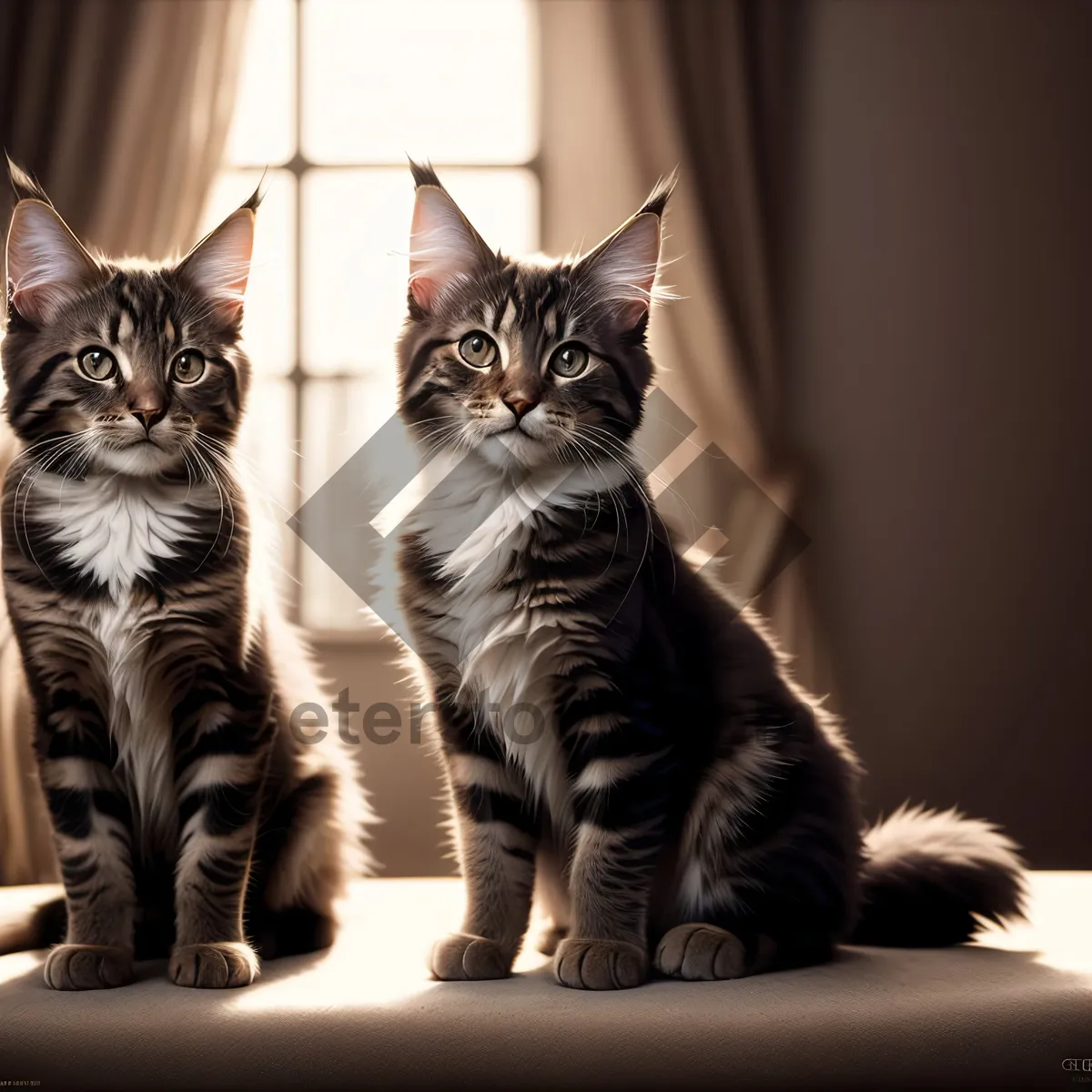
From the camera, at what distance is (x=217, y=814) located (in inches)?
44.5

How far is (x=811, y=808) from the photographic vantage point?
3.98 ft

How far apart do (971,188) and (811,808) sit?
195 centimetres

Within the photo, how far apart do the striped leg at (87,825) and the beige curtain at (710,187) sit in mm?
1660

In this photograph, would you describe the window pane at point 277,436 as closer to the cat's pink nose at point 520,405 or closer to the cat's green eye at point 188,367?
the cat's green eye at point 188,367

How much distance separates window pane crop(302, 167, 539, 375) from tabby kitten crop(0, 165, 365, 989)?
1487 mm

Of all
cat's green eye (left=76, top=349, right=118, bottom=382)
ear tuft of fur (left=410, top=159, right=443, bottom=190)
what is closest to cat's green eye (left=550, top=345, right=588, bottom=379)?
ear tuft of fur (left=410, top=159, right=443, bottom=190)

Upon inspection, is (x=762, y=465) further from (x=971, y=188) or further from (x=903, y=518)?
(x=971, y=188)

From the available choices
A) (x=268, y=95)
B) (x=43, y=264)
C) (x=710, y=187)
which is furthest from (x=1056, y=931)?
(x=268, y=95)

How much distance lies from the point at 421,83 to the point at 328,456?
0.95 metres

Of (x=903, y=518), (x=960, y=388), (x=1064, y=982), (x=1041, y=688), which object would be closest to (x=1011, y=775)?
(x=1041, y=688)

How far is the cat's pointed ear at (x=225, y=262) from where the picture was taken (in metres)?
1.16

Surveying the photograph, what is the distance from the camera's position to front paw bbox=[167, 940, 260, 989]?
42.1 inches

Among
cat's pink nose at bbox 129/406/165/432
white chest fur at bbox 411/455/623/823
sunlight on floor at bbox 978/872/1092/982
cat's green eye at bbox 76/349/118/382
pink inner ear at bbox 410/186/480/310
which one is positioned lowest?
sunlight on floor at bbox 978/872/1092/982

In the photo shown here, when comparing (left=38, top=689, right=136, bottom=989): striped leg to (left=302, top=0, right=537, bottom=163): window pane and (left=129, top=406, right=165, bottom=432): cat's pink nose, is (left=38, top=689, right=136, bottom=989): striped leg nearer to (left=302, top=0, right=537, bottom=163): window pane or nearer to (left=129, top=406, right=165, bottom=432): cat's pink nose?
(left=129, top=406, right=165, bottom=432): cat's pink nose
